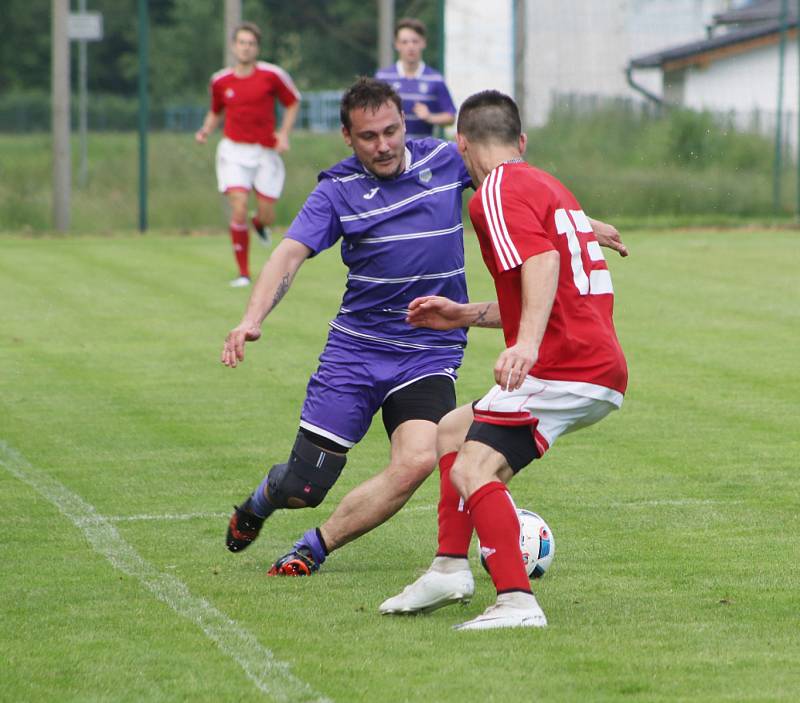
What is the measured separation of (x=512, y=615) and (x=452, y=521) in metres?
0.51

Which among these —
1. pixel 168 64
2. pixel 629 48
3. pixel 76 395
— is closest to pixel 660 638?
pixel 76 395

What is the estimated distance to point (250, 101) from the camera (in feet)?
54.1

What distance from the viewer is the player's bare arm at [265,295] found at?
5.57 metres

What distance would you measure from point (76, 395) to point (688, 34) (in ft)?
Answer: 61.2

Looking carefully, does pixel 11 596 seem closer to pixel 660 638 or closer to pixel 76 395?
pixel 660 638

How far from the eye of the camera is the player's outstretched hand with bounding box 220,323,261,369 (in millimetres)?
5543

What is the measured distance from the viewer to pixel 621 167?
77.7 feet

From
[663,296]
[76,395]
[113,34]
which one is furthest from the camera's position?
[113,34]

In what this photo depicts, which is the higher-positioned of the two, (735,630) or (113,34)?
(113,34)

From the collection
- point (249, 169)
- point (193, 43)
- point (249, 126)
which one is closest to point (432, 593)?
point (249, 169)

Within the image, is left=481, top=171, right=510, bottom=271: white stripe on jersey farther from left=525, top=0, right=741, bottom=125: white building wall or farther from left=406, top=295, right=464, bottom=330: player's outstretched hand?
left=525, top=0, right=741, bottom=125: white building wall

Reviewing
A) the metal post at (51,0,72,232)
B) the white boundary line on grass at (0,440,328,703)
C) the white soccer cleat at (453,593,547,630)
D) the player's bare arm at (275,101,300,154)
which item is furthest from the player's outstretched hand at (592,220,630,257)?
the metal post at (51,0,72,232)

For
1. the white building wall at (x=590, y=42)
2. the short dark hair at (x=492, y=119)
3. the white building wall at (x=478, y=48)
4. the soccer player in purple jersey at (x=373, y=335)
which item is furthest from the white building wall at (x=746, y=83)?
the short dark hair at (x=492, y=119)

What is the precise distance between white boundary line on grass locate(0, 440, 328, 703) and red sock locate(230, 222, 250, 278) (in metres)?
7.47
